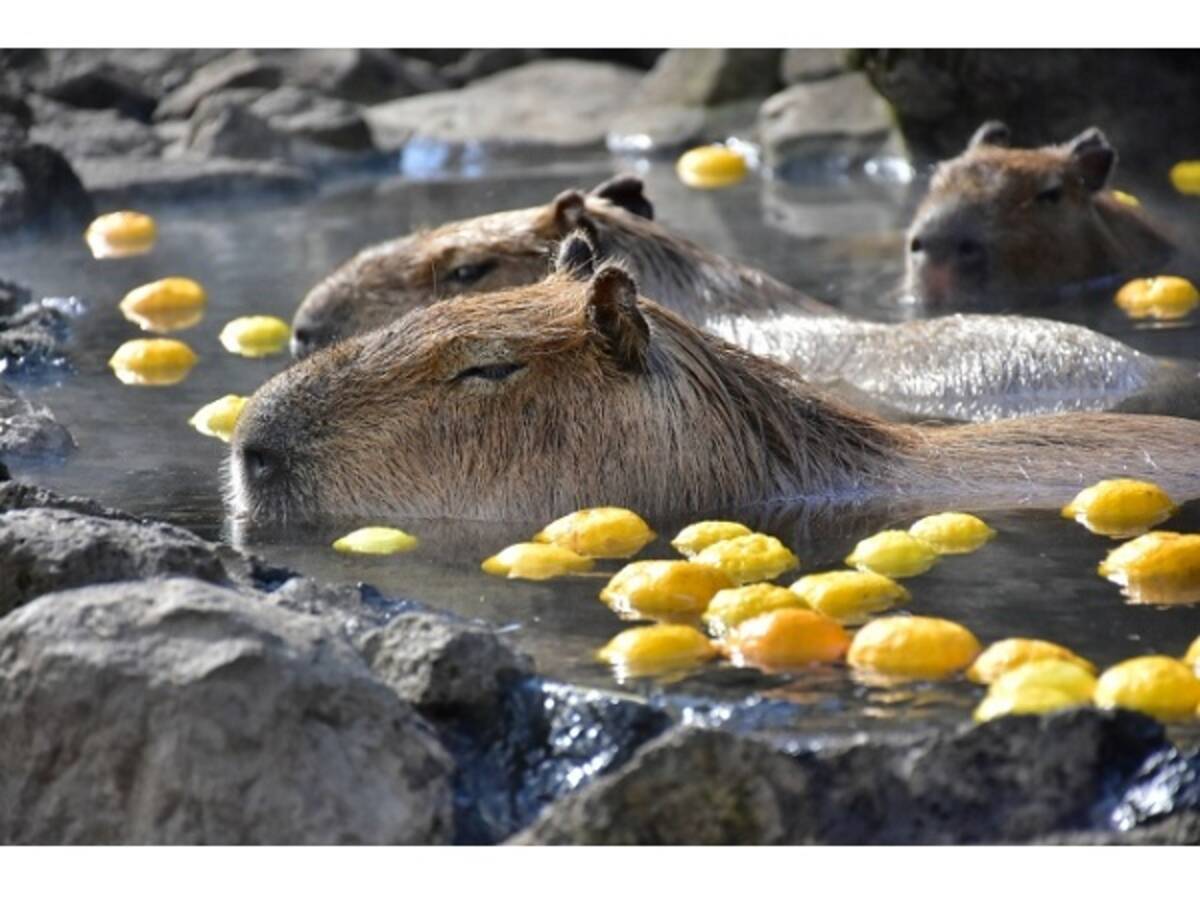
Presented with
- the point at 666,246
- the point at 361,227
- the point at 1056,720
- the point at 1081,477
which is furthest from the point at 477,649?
the point at 361,227

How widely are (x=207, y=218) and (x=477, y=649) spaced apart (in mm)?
10368

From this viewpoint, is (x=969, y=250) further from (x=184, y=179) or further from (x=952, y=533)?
(x=184, y=179)

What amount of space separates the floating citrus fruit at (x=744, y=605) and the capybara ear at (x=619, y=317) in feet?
4.59

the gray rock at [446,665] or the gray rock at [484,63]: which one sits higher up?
the gray rock at [484,63]

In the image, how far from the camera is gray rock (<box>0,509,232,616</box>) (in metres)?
5.84

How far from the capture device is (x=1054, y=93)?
1602 cm

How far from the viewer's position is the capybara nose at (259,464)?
742cm

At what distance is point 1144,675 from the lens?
17.4 ft

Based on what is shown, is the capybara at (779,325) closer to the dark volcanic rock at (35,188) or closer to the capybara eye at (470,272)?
the capybara eye at (470,272)

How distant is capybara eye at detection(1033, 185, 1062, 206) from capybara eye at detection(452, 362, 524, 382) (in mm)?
5945

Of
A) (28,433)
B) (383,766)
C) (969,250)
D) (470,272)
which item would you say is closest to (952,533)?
(383,766)

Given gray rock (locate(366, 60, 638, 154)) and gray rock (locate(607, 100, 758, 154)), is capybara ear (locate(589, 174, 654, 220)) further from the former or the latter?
gray rock (locate(366, 60, 638, 154))

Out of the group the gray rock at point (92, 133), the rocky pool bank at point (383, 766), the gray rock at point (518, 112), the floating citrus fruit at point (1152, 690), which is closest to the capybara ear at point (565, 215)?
the rocky pool bank at point (383, 766)

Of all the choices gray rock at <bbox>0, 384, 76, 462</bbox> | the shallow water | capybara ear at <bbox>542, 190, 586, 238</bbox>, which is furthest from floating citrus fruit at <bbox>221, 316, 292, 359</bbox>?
gray rock at <bbox>0, 384, 76, 462</bbox>
